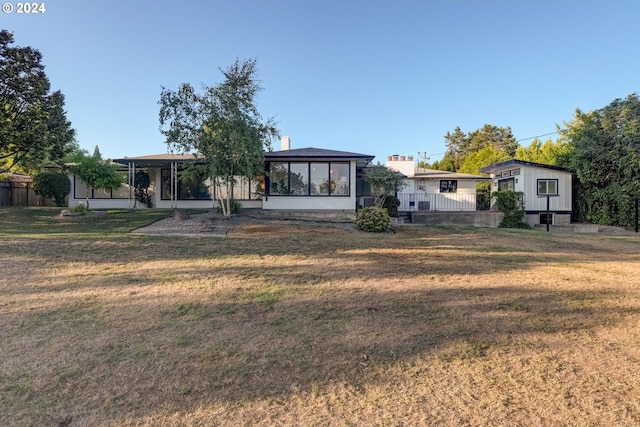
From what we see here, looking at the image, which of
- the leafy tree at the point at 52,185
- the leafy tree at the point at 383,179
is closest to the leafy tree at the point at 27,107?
the leafy tree at the point at 52,185

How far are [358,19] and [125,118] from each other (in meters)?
12.9

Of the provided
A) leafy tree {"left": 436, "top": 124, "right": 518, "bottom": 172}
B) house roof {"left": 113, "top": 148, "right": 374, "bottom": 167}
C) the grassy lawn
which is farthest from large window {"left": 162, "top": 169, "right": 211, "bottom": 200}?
leafy tree {"left": 436, "top": 124, "right": 518, "bottom": 172}

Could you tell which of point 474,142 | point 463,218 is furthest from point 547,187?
point 474,142

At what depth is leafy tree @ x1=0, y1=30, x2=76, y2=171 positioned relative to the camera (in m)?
13.0

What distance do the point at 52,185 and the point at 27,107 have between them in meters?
6.43

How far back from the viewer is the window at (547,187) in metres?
18.8

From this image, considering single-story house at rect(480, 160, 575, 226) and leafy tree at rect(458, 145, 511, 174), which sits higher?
leafy tree at rect(458, 145, 511, 174)

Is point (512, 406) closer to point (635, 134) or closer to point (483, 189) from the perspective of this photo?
point (635, 134)

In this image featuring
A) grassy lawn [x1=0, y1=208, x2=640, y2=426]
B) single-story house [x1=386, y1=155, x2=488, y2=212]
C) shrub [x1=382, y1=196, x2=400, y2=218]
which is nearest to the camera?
grassy lawn [x1=0, y1=208, x2=640, y2=426]

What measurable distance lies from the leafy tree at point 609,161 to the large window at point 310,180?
39.4ft

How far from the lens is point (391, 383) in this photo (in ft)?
9.13

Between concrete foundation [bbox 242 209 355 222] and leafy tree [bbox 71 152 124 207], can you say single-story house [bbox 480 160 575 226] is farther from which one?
leafy tree [bbox 71 152 124 207]

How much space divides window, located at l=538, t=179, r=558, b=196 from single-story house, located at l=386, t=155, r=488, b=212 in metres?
3.59

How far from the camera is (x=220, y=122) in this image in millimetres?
12453
